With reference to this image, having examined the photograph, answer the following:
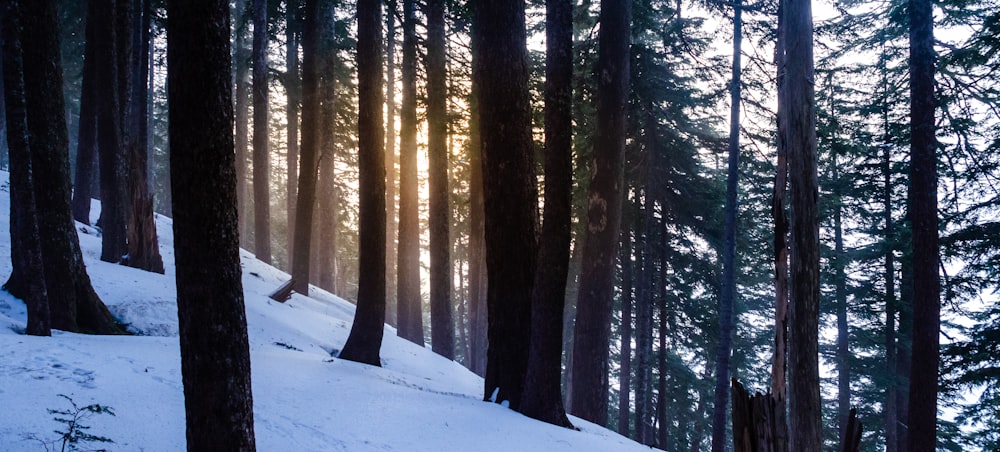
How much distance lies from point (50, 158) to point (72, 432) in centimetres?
494

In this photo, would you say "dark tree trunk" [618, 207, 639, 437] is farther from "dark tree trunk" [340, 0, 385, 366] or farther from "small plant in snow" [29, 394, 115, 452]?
"small plant in snow" [29, 394, 115, 452]

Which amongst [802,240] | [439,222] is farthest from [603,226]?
[439,222]

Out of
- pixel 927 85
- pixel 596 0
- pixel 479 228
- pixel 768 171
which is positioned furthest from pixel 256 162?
pixel 927 85

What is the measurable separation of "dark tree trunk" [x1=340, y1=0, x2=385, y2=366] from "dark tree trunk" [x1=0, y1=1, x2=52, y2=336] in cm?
488

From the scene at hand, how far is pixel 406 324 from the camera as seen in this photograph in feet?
62.6

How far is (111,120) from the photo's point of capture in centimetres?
1284

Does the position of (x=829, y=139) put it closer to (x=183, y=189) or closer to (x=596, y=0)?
(x=596, y=0)

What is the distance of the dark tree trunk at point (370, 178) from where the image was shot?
11.2 m

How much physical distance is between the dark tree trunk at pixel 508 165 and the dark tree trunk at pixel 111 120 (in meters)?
8.57

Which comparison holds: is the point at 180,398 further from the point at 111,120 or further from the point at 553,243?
the point at 111,120

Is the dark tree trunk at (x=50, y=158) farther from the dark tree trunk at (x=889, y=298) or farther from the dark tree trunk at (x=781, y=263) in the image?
the dark tree trunk at (x=889, y=298)

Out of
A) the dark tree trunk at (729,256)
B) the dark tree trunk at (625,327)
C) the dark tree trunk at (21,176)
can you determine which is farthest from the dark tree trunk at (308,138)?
the dark tree trunk at (729,256)

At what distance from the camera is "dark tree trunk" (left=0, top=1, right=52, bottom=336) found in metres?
7.14

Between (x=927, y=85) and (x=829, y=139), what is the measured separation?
2.15 meters
